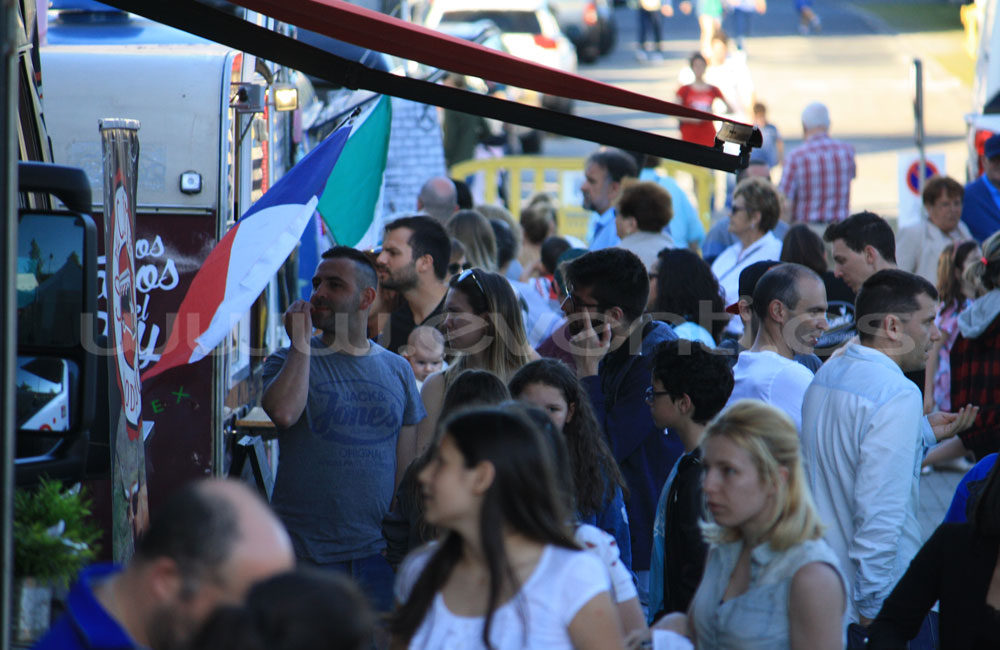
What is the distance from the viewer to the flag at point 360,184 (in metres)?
6.80

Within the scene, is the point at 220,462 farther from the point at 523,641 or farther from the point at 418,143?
the point at 418,143

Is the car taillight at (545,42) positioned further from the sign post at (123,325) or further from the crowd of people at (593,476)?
the sign post at (123,325)

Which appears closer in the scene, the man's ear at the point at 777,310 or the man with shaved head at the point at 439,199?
the man's ear at the point at 777,310

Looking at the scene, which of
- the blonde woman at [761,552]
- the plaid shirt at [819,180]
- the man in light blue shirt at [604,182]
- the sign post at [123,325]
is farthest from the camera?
the plaid shirt at [819,180]

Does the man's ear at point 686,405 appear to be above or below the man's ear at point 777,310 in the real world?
below

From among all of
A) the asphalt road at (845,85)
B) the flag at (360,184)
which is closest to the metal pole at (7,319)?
the flag at (360,184)

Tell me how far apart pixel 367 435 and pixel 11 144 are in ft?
9.11

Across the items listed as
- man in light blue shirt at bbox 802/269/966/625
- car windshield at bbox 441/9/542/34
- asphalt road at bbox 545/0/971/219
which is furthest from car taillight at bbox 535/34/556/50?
man in light blue shirt at bbox 802/269/966/625

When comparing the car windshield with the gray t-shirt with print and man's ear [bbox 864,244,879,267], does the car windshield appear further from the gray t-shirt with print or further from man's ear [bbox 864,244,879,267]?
the gray t-shirt with print

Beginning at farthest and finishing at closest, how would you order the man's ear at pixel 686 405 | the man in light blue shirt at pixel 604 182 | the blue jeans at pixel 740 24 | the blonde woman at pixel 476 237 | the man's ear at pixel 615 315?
1. the blue jeans at pixel 740 24
2. the man in light blue shirt at pixel 604 182
3. the blonde woman at pixel 476 237
4. the man's ear at pixel 615 315
5. the man's ear at pixel 686 405

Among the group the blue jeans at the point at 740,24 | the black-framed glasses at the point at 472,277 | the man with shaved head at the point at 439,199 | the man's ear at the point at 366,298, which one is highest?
the blue jeans at the point at 740,24

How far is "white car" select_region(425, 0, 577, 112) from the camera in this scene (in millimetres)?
24109

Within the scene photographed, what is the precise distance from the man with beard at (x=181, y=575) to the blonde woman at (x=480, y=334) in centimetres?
272

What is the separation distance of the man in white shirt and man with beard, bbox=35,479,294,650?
312 cm
